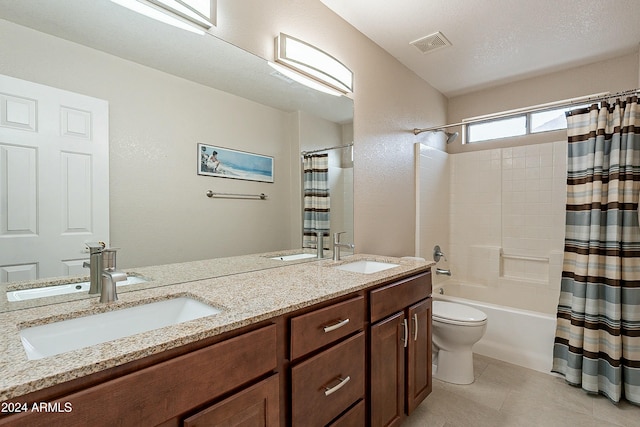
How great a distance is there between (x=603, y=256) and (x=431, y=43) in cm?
188

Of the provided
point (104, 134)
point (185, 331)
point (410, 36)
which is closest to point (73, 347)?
point (185, 331)

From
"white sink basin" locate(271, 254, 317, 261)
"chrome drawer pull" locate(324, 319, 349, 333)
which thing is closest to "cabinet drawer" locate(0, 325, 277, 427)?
"chrome drawer pull" locate(324, 319, 349, 333)

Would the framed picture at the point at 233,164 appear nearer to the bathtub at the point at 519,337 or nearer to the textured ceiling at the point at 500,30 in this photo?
the textured ceiling at the point at 500,30

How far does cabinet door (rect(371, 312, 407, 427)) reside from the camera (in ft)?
4.54

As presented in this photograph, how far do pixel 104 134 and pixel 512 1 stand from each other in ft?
7.62

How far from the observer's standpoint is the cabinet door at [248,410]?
0.76 metres

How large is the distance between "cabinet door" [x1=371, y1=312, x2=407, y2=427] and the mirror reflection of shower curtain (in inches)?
26.2

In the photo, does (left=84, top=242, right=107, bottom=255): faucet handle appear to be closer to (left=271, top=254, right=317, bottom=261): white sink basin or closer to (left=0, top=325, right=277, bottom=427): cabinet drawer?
(left=0, top=325, right=277, bottom=427): cabinet drawer

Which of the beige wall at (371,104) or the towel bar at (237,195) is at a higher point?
the beige wall at (371,104)

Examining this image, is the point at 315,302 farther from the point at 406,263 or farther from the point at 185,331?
the point at 406,263

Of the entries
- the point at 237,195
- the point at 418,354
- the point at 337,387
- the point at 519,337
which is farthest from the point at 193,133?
the point at 519,337

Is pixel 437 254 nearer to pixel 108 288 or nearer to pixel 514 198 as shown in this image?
pixel 514 198

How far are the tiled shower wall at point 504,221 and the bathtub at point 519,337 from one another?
24.6 inches

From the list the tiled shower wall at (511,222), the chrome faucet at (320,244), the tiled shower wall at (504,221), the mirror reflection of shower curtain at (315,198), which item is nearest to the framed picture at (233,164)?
the mirror reflection of shower curtain at (315,198)
